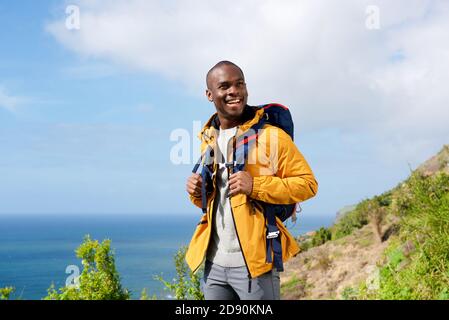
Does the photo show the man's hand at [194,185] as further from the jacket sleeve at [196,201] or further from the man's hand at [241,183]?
the man's hand at [241,183]

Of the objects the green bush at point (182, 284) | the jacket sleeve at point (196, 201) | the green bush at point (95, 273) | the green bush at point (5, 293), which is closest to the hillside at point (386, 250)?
the green bush at point (182, 284)

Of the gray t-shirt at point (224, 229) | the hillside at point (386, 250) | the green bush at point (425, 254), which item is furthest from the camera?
the hillside at point (386, 250)

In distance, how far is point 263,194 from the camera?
8.48ft

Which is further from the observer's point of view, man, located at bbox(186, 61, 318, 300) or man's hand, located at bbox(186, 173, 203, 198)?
man's hand, located at bbox(186, 173, 203, 198)

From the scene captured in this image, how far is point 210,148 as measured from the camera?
2.86m

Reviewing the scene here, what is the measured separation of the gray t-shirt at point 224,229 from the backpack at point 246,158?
6 centimetres

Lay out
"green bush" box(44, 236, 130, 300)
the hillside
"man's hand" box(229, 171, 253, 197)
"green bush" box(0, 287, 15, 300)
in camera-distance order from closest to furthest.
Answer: "man's hand" box(229, 171, 253, 197), "green bush" box(0, 287, 15, 300), the hillside, "green bush" box(44, 236, 130, 300)

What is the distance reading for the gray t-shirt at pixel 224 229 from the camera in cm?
271

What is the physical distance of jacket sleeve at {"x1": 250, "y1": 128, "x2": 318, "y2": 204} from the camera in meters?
2.59

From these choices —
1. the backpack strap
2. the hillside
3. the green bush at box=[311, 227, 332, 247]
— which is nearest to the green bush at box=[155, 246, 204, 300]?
the hillside

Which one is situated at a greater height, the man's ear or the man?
the man's ear

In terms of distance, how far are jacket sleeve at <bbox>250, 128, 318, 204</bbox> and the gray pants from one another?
411 mm

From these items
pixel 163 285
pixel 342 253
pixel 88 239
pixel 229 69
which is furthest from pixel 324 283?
pixel 229 69

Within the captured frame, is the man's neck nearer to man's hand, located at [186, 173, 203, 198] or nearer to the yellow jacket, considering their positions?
the yellow jacket
